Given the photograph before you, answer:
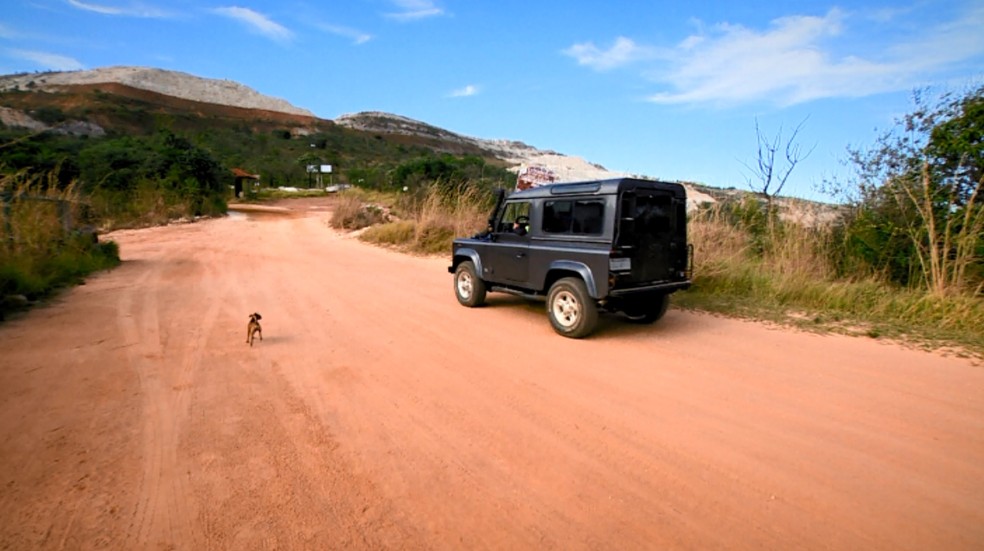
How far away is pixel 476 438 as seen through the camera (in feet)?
11.5

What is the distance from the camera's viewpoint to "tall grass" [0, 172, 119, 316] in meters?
7.57

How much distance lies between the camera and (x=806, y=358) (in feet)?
17.6

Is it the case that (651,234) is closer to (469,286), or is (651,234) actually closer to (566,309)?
(566,309)

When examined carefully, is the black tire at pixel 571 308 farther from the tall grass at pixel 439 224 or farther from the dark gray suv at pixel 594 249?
the tall grass at pixel 439 224

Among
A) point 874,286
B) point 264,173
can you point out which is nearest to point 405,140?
point 264,173

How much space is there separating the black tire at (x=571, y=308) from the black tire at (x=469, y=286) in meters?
1.65

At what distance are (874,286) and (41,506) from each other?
404 inches

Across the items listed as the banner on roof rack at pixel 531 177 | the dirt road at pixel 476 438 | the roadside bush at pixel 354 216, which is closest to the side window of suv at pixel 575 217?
the dirt road at pixel 476 438

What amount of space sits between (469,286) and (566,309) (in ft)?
7.21

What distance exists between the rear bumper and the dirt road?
0.60 metres

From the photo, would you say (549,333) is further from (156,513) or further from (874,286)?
(874,286)

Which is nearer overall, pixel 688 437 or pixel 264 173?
pixel 688 437

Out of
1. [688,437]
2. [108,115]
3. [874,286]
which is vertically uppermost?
[108,115]

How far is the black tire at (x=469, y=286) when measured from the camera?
7.79 metres
